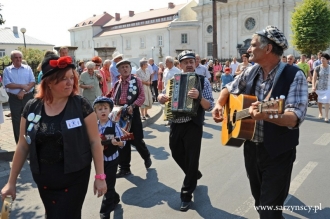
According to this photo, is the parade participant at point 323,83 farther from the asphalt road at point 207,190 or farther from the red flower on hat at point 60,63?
the red flower on hat at point 60,63

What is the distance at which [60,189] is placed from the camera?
2.78m

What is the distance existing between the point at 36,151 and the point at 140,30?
62.5 meters

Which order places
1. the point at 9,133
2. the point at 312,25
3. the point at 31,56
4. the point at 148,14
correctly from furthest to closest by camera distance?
the point at 148,14 → the point at 31,56 → the point at 312,25 → the point at 9,133

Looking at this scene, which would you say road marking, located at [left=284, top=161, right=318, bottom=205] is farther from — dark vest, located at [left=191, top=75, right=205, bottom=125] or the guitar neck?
the guitar neck

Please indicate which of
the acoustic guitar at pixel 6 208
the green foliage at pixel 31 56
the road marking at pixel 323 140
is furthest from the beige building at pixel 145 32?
the acoustic guitar at pixel 6 208

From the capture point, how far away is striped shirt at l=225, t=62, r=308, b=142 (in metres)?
2.89

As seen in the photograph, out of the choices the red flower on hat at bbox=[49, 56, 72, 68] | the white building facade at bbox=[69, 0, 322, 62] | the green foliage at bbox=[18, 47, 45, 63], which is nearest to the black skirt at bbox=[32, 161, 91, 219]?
the red flower on hat at bbox=[49, 56, 72, 68]

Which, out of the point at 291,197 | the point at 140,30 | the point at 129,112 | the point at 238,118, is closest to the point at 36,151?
the point at 238,118

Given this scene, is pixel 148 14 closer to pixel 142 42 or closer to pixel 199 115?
pixel 142 42

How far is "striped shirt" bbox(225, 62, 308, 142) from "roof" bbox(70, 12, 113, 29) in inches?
3005

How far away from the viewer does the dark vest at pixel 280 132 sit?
9.71 feet

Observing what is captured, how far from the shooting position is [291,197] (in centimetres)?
462

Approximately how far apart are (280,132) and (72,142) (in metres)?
1.81

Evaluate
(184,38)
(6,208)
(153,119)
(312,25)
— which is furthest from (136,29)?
(6,208)
